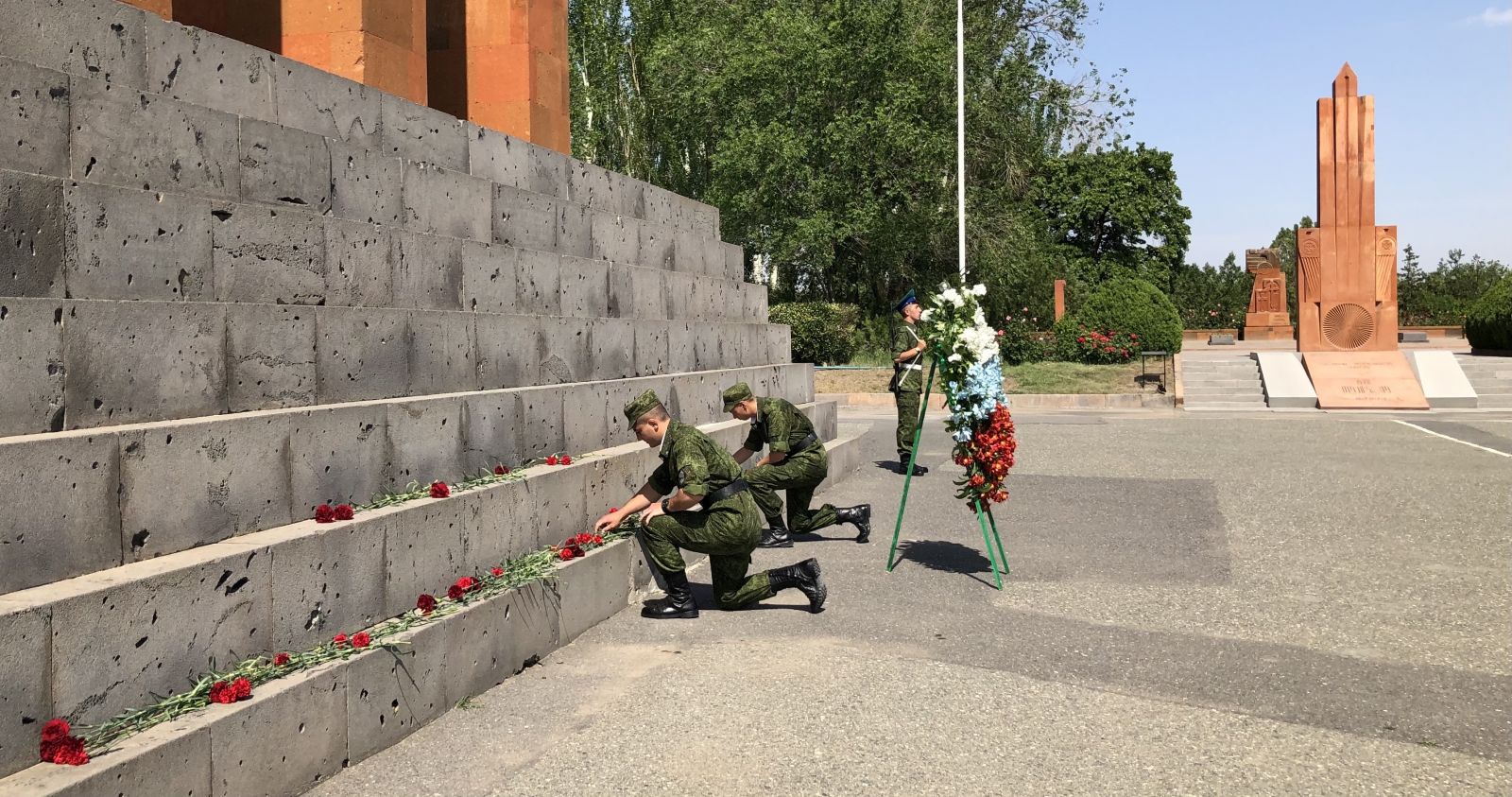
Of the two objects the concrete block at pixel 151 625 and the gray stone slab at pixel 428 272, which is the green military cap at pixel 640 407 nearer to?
the gray stone slab at pixel 428 272

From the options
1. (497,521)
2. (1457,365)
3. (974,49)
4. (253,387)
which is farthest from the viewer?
(974,49)

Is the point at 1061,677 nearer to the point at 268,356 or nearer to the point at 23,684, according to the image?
the point at 268,356

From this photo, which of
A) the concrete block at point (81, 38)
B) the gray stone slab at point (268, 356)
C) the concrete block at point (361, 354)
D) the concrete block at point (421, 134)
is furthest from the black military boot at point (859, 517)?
the concrete block at point (81, 38)

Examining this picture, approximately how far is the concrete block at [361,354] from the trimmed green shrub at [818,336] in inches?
922

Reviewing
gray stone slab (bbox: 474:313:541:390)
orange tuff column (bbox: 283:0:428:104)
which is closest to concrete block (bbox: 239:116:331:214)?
gray stone slab (bbox: 474:313:541:390)

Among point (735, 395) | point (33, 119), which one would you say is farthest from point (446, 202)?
point (33, 119)

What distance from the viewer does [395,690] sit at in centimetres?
491

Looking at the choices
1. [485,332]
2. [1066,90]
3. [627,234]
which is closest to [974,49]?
[1066,90]

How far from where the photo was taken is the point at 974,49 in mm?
35812

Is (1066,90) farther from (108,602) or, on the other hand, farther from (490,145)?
(108,602)

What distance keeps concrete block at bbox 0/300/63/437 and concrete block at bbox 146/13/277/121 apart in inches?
69.7

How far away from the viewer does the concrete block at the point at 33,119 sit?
14.7 ft

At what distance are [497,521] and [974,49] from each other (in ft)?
106

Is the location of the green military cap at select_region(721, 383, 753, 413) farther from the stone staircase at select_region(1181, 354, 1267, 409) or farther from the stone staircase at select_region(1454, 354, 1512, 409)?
the stone staircase at select_region(1454, 354, 1512, 409)
